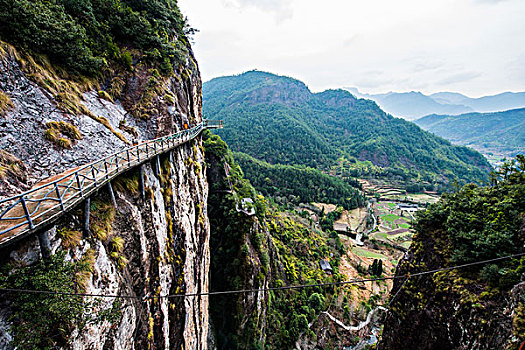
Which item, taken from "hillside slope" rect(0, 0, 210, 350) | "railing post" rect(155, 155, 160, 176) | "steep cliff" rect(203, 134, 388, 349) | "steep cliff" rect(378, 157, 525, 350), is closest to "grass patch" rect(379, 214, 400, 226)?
"steep cliff" rect(203, 134, 388, 349)

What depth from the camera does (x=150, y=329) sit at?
10.2 m

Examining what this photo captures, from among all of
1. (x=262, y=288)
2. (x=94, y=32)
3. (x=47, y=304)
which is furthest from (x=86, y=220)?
(x=262, y=288)

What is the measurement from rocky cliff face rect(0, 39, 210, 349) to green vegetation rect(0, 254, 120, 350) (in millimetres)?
216

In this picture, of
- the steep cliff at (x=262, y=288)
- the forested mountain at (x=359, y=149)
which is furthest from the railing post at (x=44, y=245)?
the forested mountain at (x=359, y=149)

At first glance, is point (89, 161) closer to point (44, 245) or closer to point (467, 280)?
point (44, 245)

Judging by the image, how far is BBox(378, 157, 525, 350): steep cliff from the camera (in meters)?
9.14

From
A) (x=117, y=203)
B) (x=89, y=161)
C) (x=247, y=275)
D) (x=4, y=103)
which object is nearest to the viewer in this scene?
(x=4, y=103)

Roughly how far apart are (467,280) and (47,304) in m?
18.1

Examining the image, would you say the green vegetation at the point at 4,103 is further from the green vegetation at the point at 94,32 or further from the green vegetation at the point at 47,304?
the green vegetation at the point at 47,304

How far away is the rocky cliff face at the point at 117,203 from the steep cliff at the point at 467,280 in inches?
615

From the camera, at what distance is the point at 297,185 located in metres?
100

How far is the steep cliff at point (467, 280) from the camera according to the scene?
9.14 meters

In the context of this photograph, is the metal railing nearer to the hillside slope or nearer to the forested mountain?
the hillside slope

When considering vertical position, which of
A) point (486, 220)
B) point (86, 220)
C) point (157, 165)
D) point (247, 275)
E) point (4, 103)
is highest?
point (4, 103)
